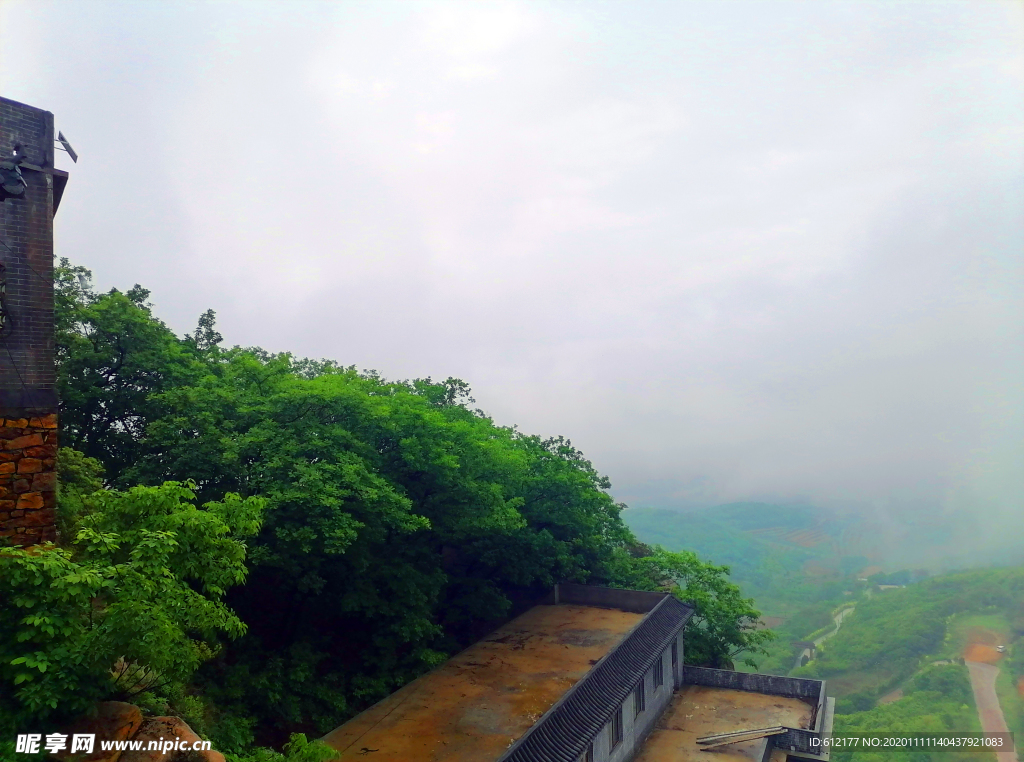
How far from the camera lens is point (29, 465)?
30.2 feet

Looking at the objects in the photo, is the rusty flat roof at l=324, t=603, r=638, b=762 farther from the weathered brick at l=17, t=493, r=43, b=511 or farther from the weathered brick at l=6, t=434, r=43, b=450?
the weathered brick at l=6, t=434, r=43, b=450

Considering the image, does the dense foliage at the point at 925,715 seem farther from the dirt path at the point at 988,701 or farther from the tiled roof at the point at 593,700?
the tiled roof at the point at 593,700

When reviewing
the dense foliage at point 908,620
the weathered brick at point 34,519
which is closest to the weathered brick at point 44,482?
the weathered brick at point 34,519

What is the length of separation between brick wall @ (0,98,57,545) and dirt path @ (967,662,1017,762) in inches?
2677

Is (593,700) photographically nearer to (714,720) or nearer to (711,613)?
(714,720)

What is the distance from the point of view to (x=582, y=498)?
1008 inches

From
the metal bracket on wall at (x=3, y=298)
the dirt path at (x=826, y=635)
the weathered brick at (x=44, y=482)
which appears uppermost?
the metal bracket on wall at (x=3, y=298)

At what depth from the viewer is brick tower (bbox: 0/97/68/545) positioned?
9047 millimetres

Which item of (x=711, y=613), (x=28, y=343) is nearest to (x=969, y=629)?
(x=711, y=613)

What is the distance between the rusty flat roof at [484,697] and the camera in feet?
43.7

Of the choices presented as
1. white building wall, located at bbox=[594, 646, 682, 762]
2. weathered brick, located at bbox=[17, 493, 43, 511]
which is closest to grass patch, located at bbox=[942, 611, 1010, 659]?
white building wall, located at bbox=[594, 646, 682, 762]

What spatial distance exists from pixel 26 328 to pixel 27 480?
2.19 meters

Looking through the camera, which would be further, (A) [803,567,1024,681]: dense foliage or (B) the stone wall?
(A) [803,567,1024,681]: dense foliage

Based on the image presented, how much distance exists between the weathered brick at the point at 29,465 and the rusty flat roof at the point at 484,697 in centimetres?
803
